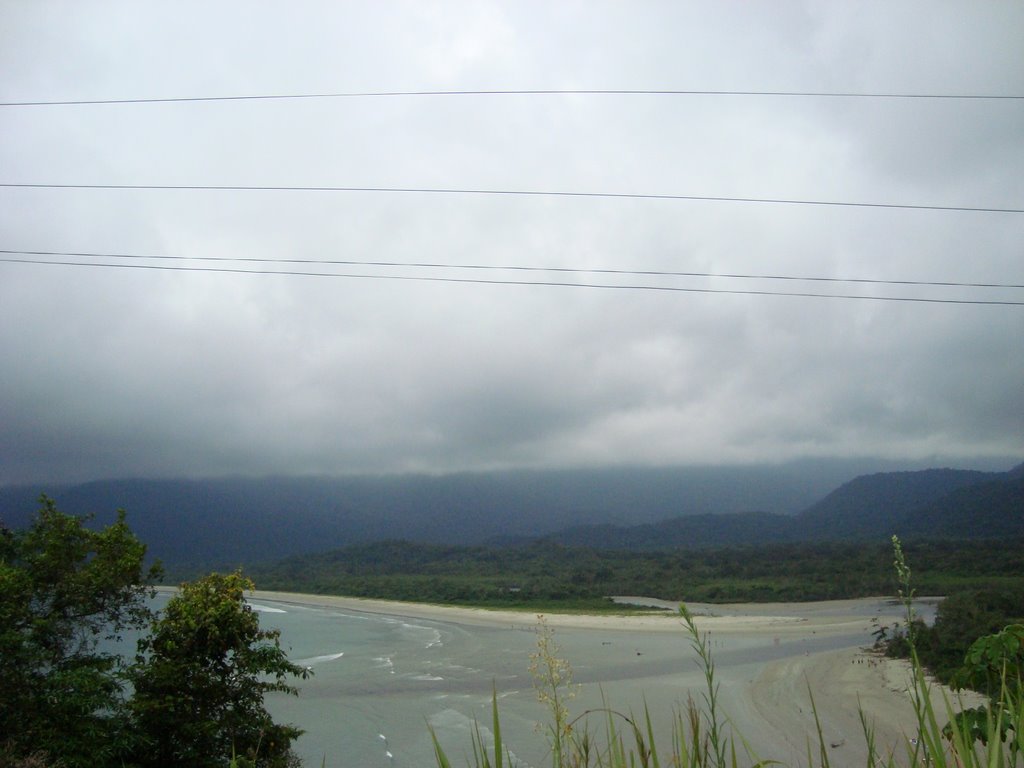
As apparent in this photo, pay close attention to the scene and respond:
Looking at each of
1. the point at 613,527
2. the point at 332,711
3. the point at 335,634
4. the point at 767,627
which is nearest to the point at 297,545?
the point at 613,527

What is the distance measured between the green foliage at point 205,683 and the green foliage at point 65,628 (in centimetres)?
40

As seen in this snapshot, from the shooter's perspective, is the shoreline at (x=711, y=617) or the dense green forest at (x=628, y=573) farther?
the dense green forest at (x=628, y=573)

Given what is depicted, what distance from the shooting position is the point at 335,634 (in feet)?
159

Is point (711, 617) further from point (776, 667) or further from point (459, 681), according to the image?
point (459, 681)

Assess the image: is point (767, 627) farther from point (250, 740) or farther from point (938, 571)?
point (250, 740)

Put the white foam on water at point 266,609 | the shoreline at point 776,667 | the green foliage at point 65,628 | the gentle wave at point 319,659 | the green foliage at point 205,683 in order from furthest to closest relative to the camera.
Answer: the white foam on water at point 266,609
the gentle wave at point 319,659
the shoreline at point 776,667
the green foliage at point 205,683
the green foliage at point 65,628

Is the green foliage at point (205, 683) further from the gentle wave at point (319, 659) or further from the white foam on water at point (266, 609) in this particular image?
the white foam on water at point (266, 609)

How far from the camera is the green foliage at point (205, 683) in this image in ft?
33.7

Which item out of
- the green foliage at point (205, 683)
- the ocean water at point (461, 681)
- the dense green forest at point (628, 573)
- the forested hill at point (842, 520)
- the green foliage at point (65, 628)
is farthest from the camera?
the forested hill at point (842, 520)

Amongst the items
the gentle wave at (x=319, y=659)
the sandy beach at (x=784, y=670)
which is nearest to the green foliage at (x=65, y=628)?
the sandy beach at (x=784, y=670)

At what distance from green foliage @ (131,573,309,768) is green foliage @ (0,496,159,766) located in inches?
15.8

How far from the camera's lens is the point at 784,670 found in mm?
28062

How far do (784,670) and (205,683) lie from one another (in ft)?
78.1

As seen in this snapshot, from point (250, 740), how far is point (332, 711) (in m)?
14.9
